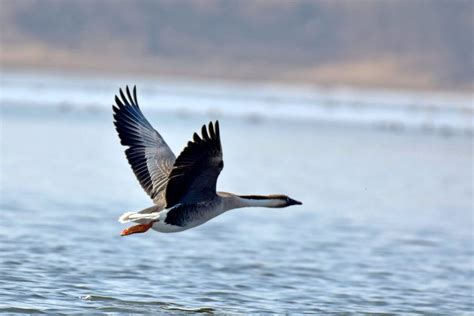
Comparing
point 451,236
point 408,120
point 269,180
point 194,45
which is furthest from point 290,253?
point 194,45

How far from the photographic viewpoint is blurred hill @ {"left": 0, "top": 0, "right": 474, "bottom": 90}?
231 feet

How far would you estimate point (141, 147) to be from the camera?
374 inches

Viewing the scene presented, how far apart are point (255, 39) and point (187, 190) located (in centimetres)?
7376

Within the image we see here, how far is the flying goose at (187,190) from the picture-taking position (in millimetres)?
7867

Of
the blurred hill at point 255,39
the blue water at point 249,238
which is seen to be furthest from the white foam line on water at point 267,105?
the blurred hill at point 255,39

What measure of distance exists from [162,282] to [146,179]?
34.8 inches

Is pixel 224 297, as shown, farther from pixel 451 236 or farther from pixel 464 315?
pixel 451 236

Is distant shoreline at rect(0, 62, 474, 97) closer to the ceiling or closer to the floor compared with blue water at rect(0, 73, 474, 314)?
closer to the ceiling

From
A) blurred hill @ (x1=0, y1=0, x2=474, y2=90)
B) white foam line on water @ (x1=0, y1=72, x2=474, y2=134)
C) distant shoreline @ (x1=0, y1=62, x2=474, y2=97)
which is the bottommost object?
white foam line on water @ (x1=0, y1=72, x2=474, y2=134)

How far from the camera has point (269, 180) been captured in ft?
56.1

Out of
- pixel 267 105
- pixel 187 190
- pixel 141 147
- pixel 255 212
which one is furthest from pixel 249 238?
pixel 267 105

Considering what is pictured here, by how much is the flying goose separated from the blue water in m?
0.66

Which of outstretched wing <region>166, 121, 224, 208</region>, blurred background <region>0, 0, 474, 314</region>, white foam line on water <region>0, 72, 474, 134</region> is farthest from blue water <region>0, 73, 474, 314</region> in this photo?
white foam line on water <region>0, 72, 474, 134</region>

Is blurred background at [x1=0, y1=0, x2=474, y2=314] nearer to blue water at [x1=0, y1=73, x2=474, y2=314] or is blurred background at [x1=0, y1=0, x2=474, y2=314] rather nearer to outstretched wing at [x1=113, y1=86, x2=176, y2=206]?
blue water at [x1=0, y1=73, x2=474, y2=314]
